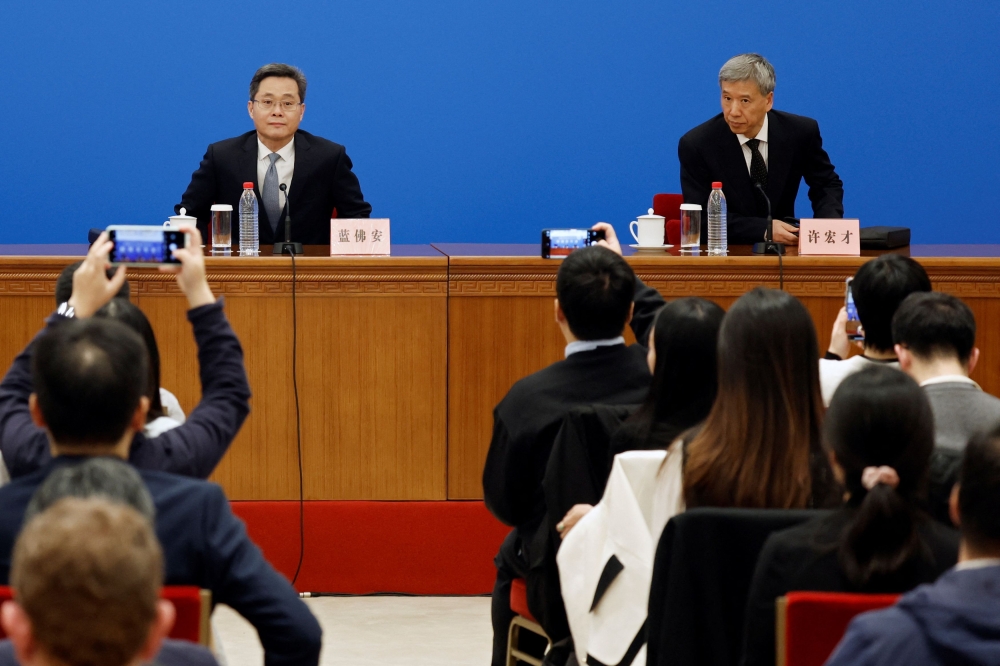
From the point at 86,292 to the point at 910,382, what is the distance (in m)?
1.14

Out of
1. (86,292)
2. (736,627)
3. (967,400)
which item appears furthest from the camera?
(967,400)

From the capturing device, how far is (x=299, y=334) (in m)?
3.65

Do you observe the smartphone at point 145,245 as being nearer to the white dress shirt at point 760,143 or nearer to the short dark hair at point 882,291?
the short dark hair at point 882,291

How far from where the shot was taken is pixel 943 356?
2158mm

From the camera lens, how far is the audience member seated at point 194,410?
1.75 metres

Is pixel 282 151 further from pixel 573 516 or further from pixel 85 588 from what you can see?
pixel 85 588

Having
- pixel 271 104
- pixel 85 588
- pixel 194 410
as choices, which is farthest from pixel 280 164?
pixel 85 588

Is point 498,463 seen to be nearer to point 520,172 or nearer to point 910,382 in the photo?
A: point 910,382

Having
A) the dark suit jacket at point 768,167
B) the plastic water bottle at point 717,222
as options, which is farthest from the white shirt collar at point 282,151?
the plastic water bottle at point 717,222

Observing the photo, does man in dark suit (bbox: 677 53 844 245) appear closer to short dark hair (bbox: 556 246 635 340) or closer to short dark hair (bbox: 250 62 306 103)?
short dark hair (bbox: 250 62 306 103)

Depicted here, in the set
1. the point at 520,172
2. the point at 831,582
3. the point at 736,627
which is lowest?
the point at 736,627

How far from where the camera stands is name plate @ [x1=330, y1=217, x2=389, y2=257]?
3.73 meters

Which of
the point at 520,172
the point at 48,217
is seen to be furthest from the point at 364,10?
the point at 48,217

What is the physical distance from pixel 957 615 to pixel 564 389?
1.23 meters
